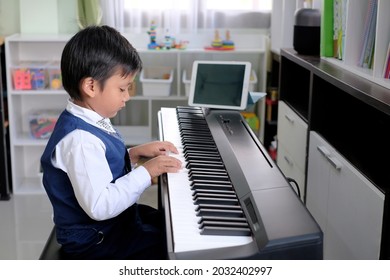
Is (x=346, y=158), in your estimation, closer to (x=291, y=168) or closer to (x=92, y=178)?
(x=291, y=168)

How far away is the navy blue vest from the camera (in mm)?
1389

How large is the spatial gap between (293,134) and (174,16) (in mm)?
1324

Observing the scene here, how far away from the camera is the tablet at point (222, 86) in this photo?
79.4 inches

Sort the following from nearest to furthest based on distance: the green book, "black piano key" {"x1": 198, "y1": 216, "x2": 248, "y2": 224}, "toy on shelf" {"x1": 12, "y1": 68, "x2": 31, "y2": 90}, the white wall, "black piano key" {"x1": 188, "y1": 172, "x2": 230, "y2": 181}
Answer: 1. "black piano key" {"x1": 198, "y1": 216, "x2": 248, "y2": 224}
2. "black piano key" {"x1": 188, "y1": 172, "x2": 230, "y2": 181}
3. the green book
4. "toy on shelf" {"x1": 12, "y1": 68, "x2": 31, "y2": 90}
5. the white wall

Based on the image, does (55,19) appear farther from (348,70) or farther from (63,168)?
(63,168)

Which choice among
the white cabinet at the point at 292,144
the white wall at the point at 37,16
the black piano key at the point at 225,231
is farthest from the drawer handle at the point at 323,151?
the white wall at the point at 37,16

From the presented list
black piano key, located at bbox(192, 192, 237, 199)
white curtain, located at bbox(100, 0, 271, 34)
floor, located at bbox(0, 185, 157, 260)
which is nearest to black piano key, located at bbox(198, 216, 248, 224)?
black piano key, located at bbox(192, 192, 237, 199)

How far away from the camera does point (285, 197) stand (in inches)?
48.8

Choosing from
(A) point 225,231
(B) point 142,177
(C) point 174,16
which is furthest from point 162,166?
(C) point 174,16

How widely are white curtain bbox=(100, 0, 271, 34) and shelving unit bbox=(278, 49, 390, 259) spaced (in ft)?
3.34

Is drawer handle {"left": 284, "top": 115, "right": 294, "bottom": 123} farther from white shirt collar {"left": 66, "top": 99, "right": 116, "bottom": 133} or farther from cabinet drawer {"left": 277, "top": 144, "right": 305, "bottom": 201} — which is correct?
white shirt collar {"left": 66, "top": 99, "right": 116, "bottom": 133}

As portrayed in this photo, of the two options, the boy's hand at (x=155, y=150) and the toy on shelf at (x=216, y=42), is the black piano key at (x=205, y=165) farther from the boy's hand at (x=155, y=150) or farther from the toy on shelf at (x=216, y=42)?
the toy on shelf at (x=216, y=42)
